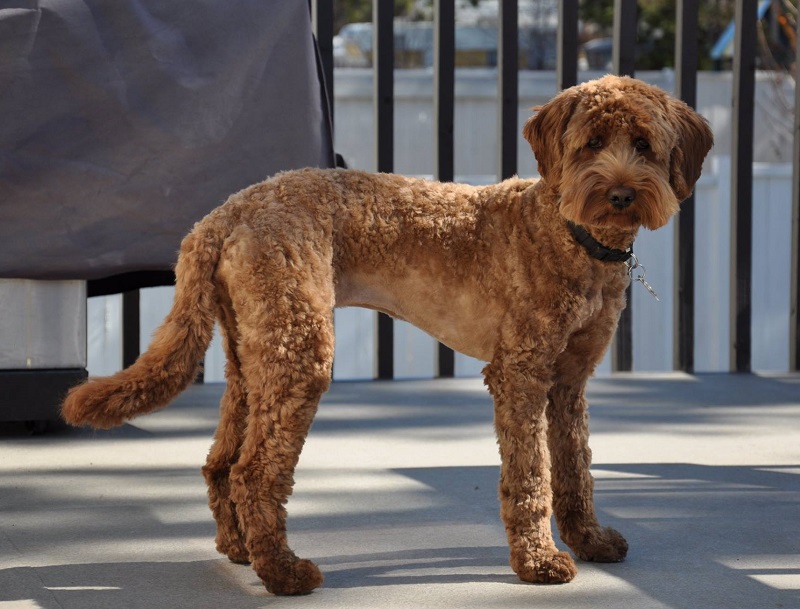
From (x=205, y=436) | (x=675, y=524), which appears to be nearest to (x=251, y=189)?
(x=675, y=524)

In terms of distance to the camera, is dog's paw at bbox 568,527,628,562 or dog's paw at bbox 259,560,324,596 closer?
dog's paw at bbox 259,560,324,596

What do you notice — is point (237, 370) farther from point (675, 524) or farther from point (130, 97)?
point (130, 97)

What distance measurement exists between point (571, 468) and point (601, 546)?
25 centimetres

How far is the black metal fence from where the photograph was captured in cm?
712

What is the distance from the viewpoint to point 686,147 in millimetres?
3461

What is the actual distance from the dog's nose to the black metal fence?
12.8 ft

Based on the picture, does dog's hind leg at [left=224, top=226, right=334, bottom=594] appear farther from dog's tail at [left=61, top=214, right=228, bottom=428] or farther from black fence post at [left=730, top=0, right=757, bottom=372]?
black fence post at [left=730, top=0, right=757, bottom=372]

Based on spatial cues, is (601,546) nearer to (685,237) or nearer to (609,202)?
(609,202)

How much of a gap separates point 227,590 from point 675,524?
5.28 ft

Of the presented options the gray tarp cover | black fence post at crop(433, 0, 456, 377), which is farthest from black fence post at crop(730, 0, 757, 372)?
the gray tarp cover

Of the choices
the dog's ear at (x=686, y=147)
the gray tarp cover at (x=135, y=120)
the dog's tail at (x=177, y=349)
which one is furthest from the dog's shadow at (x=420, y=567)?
the gray tarp cover at (x=135, y=120)

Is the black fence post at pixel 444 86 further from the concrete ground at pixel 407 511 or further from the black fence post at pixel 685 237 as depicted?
the concrete ground at pixel 407 511

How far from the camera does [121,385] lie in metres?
3.23

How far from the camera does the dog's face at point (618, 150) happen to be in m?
3.27
